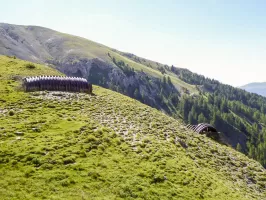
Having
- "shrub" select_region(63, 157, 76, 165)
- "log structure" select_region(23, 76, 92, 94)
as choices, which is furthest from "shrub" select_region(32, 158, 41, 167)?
"log structure" select_region(23, 76, 92, 94)

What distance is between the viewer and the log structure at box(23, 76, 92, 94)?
151 feet

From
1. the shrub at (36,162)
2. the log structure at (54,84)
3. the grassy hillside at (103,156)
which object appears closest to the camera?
the grassy hillside at (103,156)

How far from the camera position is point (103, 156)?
94.1ft

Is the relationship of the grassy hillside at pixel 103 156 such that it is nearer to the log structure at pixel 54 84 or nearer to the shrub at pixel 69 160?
the shrub at pixel 69 160

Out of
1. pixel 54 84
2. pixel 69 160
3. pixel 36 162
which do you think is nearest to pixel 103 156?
pixel 69 160

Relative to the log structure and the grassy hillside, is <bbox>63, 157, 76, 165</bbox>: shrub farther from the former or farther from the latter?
the log structure

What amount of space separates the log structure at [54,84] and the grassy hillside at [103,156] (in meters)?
2.36

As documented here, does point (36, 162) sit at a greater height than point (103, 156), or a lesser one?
lesser

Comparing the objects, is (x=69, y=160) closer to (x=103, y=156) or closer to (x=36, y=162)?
(x=36, y=162)

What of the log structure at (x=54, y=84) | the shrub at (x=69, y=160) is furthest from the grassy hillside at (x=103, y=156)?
the log structure at (x=54, y=84)

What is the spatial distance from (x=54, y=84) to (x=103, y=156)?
81.4ft

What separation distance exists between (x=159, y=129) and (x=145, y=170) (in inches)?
573

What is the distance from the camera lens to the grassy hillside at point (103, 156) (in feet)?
74.5

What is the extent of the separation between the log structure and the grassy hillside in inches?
92.9
